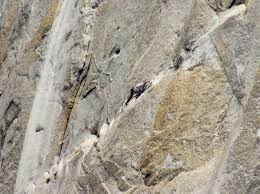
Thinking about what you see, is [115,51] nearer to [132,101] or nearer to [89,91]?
[89,91]

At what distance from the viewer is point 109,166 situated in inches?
303

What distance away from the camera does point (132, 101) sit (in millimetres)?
7824

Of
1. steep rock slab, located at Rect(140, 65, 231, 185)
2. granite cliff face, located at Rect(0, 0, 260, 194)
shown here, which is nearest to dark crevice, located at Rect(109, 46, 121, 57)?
granite cliff face, located at Rect(0, 0, 260, 194)

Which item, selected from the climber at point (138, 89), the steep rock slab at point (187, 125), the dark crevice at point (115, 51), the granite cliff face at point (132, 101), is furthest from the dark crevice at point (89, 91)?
the steep rock slab at point (187, 125)

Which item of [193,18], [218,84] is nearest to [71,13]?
[193,18]

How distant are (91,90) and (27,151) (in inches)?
60.2

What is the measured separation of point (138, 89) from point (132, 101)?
151 mm

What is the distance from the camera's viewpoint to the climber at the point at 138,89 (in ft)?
25.3

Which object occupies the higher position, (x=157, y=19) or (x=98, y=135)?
(x=157, y=19)

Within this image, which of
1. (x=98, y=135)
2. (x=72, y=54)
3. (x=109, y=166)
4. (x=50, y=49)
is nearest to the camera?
(x=109, y=166)

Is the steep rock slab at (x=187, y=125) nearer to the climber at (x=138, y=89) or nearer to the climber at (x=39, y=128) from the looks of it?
the climber at (x=138, y=89)

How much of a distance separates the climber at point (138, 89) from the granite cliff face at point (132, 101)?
3.2 inches

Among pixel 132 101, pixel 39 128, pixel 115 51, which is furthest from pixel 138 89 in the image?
pixel 39 128

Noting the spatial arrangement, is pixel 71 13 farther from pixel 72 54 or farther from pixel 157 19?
pixel 157 19
